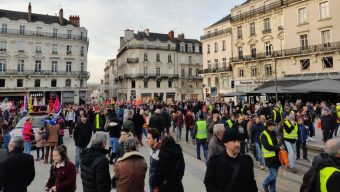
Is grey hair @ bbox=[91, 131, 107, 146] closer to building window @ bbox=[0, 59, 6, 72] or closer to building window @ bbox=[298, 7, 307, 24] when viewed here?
building window @ bbox=[298, 7, 307, 24]

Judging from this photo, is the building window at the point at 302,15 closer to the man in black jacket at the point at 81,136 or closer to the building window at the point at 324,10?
the building window at the point at 324,10

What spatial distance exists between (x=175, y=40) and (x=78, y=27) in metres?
22.2

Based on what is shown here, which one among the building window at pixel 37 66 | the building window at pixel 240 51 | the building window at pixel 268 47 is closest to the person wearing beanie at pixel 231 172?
the building window at pixel 268 47

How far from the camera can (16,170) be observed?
407 centimetres

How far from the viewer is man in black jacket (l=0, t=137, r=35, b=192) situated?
13.1 feet

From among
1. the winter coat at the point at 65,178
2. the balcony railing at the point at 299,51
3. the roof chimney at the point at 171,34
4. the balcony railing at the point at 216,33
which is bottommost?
the winter coat at the point at 65,178

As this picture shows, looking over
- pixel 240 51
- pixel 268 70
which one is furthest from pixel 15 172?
pixel 240 51

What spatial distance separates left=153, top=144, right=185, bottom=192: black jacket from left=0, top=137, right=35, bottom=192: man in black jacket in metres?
2.21

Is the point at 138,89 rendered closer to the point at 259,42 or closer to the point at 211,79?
the point at 211,79

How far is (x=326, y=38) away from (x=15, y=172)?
3264 cm

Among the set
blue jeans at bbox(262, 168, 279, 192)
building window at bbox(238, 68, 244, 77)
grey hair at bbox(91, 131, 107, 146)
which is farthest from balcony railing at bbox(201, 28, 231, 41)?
grey hair at bbox(91, 131, 107, 146)

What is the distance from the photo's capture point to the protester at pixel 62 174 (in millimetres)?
3931

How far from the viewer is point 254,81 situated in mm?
35000

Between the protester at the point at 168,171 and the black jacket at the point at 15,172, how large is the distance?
7.20 feet
